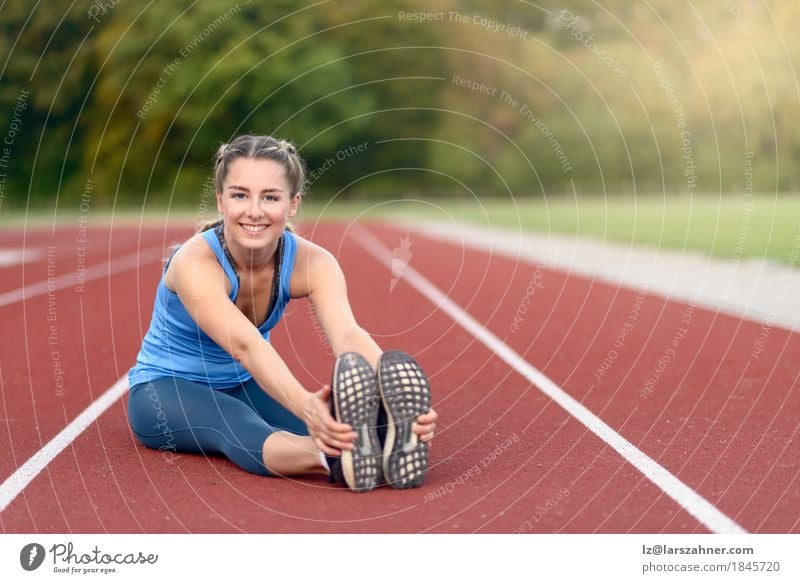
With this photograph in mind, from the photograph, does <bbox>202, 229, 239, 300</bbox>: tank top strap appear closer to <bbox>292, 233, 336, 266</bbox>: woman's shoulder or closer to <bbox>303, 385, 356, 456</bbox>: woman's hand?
<bbox>292, 233, 336, 266</bbox>: woman's shoulder

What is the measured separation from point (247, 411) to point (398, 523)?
1224 millimetres

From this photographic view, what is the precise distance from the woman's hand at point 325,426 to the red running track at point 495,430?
0.25m

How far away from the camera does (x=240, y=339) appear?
4.68m

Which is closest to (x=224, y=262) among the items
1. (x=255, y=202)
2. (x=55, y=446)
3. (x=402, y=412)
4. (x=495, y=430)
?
(x=255, y=202)

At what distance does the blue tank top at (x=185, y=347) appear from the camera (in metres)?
5.25

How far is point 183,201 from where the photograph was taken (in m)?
53.2

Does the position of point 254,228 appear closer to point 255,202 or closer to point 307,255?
point 255,202

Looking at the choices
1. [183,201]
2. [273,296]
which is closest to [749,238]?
[273,296]

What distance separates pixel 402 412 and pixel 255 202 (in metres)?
1.17

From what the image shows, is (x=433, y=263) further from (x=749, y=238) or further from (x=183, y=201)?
(x=183, y=201)

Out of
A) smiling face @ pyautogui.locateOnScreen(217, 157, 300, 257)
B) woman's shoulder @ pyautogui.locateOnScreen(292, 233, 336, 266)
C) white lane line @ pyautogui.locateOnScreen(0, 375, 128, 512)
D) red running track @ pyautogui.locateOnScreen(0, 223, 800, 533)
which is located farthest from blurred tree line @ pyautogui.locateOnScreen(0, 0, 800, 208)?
smiling face @ pyautogui.locateOnScreen(217, 157, 300, 257)
